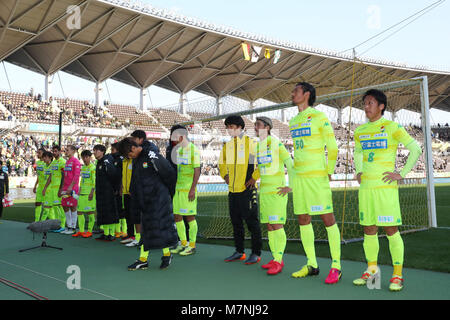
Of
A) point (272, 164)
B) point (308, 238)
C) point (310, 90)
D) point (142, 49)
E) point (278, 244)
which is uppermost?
point (142, 49)

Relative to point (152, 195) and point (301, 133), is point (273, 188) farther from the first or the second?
point (152, 195)

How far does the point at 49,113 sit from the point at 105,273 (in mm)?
31515

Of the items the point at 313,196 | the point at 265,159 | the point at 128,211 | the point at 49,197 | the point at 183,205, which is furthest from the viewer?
the point at 49,197

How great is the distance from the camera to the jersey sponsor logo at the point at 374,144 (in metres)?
3.98

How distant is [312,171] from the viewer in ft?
14.0

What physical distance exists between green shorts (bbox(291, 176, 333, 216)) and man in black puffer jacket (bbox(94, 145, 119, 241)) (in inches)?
178

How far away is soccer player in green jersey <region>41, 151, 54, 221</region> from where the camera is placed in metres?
9.40

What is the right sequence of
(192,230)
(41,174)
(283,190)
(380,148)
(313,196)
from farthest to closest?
(41,174) → (192,230) → (283,190) → (313,196) → (380,148)

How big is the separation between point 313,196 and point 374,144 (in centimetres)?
81

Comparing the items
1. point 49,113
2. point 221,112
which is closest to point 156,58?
point 49,113

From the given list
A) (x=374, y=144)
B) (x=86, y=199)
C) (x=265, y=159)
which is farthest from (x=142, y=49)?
(x=374, y=144)

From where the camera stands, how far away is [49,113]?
109 ft

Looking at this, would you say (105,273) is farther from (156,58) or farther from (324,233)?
(156,58)

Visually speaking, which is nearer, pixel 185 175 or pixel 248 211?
pixel 248 211
